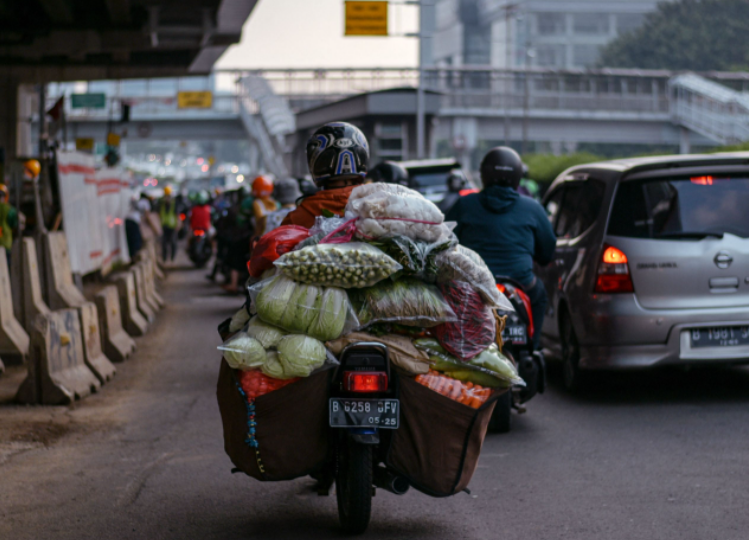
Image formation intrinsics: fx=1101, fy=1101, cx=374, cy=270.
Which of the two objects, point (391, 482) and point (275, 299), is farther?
point (391, 482)

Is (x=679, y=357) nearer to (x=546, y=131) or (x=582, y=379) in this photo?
(x=582, y=379)

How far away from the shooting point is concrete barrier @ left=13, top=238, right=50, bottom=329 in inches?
452

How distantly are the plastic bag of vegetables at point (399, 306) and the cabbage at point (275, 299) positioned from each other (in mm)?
302

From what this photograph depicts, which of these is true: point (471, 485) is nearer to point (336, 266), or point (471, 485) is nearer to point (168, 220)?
point (336, 266)

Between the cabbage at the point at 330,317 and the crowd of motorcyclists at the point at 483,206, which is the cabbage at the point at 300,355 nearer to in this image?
the cabbage at the point at 330,317

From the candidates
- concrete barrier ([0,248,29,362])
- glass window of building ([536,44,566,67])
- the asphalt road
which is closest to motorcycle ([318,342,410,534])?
the asphalt road

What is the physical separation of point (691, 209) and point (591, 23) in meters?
128

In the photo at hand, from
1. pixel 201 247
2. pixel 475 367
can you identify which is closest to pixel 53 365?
pixel 475 367

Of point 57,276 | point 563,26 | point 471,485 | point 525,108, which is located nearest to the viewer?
point 471,485

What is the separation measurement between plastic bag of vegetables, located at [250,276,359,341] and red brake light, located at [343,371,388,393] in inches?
7.6

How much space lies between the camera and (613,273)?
8.12 metres

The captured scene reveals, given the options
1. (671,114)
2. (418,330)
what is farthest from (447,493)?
(671,114)

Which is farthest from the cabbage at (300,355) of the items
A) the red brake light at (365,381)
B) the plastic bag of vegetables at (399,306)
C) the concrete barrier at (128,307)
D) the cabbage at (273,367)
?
the concrete barrier at (128,307)

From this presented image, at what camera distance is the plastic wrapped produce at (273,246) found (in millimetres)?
4855
